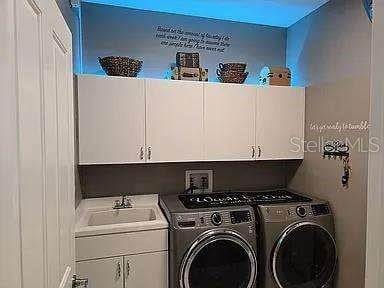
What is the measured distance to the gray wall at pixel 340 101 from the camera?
204cm

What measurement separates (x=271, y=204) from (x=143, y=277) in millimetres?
1098

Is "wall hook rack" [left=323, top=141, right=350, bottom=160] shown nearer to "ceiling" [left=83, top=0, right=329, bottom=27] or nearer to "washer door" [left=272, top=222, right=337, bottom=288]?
"washer door" [left=272, top=222, right=337, bottom=288]

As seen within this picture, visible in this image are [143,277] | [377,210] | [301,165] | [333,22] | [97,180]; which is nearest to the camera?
[377,210]

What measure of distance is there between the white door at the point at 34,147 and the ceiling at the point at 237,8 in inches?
62.5

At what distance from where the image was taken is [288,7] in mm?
2463

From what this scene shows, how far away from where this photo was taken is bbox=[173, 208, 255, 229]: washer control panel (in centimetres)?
197

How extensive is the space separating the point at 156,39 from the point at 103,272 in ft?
6.38

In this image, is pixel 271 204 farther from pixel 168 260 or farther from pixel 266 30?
pixel 266 30

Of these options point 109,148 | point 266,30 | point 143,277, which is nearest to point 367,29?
point 266,30

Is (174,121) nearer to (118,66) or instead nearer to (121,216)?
(118,66)

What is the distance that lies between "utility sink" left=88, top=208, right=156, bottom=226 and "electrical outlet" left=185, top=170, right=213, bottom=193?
0.47m

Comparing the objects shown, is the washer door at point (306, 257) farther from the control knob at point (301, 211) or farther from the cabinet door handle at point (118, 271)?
the cabinet door handle at point (118, 271)

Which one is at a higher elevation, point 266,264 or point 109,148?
point 109,148

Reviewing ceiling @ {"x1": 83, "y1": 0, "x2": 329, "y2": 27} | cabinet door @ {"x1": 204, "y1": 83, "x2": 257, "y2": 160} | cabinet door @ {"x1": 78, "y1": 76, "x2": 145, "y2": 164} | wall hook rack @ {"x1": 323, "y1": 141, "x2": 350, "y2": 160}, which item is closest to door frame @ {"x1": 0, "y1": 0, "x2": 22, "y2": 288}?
cabinet door @ {"x1": 78, "y1": 76, "x2": 145, "y2": 164}
